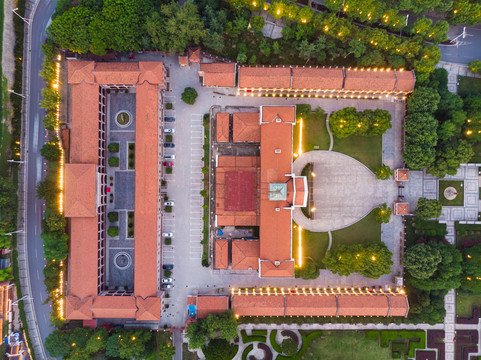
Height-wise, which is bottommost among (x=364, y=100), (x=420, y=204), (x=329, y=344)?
(x=329, y=344)

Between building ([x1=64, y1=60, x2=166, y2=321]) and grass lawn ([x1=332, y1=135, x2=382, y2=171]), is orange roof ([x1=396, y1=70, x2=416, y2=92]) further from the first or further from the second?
building ([x1=64, y1=60, x2=166, y2=321])

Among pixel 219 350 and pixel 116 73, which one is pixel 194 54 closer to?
pixel 116 73

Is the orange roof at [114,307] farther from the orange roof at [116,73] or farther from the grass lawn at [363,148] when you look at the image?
the grass lawn at [363,148]

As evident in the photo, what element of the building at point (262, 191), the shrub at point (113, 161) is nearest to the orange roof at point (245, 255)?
the building at point (262, 191)

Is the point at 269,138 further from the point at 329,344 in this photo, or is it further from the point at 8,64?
the point at 8,64

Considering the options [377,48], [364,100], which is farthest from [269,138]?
[377,48]
